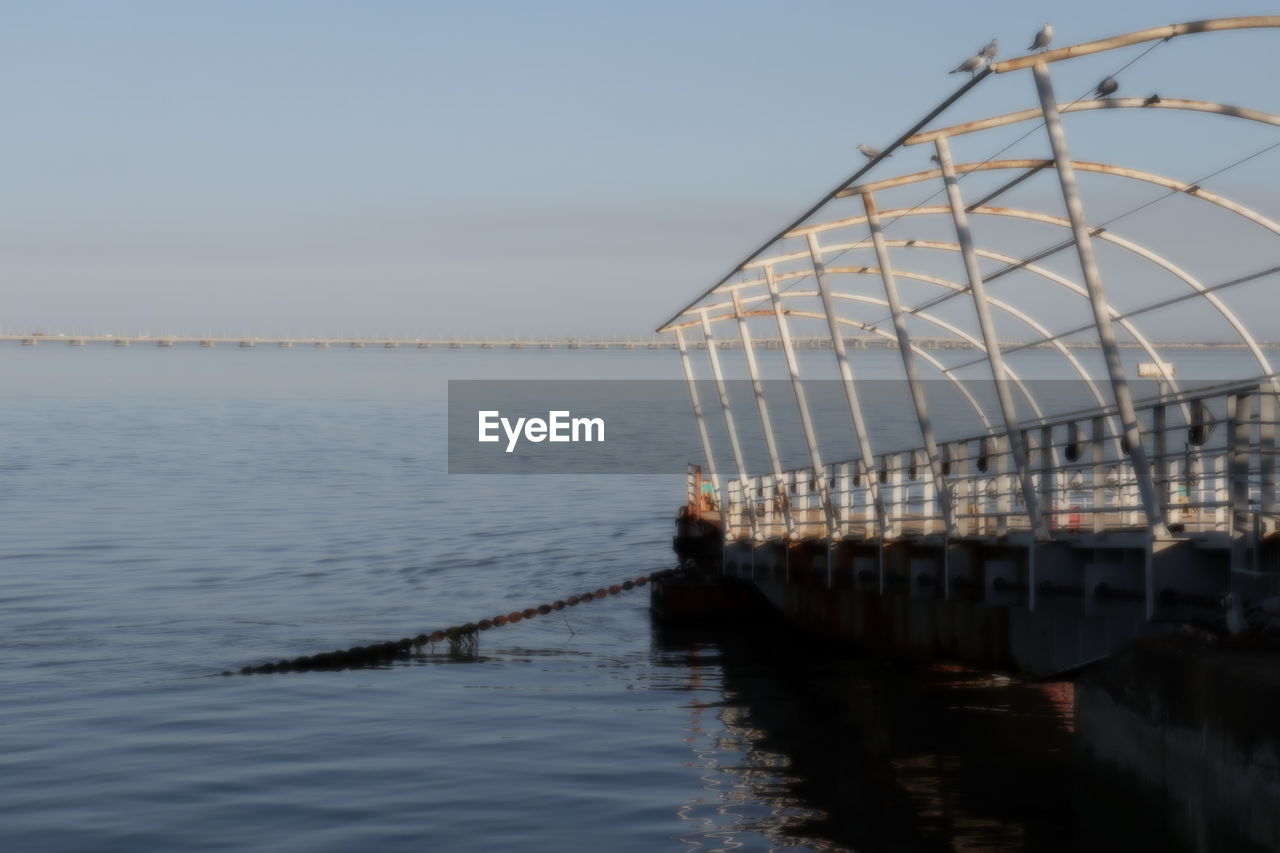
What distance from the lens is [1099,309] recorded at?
44.7 ft

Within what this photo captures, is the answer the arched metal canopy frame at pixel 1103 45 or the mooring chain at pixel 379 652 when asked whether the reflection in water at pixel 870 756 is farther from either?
the arched metal canopy frame at pixel 1103 45

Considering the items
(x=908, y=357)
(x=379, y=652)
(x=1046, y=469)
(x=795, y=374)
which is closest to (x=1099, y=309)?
(x=1046, y=469)

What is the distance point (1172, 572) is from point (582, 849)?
231 inches

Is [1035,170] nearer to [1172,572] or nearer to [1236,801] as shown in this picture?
[1172,572]

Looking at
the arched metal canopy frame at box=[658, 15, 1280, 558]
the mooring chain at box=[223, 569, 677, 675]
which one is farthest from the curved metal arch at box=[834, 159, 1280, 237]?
the mooring chain at box=[223, 569, 677, 675]

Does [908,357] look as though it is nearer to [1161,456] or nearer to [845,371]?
[845,371]

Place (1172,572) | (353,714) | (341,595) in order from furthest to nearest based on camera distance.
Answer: (341,595) → (353,714) → (1172,572)

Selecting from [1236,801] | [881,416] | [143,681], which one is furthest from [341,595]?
[881,416]

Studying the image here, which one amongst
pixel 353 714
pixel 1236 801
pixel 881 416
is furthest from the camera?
pixel 881 416

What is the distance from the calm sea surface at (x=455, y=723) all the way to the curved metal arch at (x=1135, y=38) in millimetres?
6905

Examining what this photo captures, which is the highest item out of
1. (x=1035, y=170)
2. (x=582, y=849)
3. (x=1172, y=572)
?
(x=1035, y=170)

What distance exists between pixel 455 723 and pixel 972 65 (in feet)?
37.8

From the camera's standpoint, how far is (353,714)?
22203 millimetres

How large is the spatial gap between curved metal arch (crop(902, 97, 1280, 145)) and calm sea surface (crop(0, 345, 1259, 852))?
675 cm
